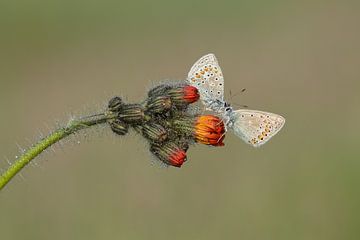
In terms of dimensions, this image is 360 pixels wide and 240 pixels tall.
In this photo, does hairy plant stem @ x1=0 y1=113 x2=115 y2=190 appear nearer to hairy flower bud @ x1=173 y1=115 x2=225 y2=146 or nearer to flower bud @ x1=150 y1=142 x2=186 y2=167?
flower bud @ x1=150 y1=142 x2=186 y2=167

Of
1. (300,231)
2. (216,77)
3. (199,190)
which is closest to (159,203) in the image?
(199,190)

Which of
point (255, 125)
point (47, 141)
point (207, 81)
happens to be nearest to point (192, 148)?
point (255, 125)

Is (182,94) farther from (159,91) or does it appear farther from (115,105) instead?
(115,105)

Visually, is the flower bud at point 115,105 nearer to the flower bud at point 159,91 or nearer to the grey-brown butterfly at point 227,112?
the flower bud at point 159,91

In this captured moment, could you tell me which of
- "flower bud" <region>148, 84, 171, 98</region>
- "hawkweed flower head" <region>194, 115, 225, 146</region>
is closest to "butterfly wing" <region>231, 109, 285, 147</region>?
"hawkweed flower head" <region>194, 115, 225, 146</region>

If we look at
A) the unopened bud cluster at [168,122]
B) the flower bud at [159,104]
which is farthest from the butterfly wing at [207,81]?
the flower bud at [159,104]
